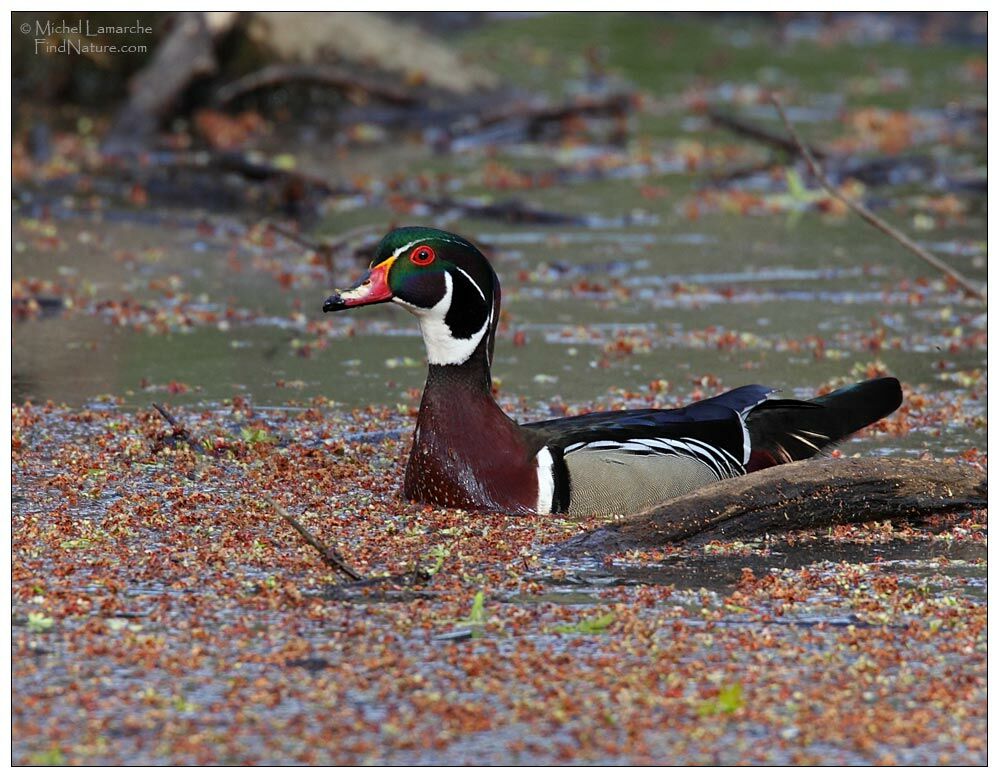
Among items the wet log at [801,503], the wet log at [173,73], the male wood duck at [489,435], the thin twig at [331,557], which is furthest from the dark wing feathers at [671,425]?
the wet log at [173,73]

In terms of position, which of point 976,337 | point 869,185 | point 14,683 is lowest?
point 14,683

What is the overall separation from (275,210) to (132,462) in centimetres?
659

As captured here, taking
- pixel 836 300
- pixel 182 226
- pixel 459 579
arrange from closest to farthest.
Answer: pixel 459 579 < pixel 836 300 < pixel 182 226

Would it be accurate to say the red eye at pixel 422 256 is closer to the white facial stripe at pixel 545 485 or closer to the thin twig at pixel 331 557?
the white facial stripe at pixel 545 485

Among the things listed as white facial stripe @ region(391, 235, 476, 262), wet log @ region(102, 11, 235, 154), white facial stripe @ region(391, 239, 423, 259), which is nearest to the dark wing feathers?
white facial stripe @ region(391, 235, 476, 262)

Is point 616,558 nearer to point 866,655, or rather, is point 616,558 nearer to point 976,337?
point 866,655

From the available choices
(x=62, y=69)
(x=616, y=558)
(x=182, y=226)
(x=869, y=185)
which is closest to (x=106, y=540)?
(x=616, y=558)

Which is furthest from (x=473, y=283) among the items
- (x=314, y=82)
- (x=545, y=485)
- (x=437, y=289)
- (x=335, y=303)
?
(x=314, y=82)

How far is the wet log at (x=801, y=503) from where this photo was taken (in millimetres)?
6168

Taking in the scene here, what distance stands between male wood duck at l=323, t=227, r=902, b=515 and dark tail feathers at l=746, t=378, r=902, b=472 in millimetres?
138

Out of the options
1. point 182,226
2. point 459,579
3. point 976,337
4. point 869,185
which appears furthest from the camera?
point 869,185

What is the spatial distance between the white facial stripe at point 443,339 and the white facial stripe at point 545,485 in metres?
0.53

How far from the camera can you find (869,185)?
49.1ft

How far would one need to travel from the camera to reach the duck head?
21.6 ft
